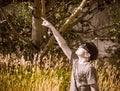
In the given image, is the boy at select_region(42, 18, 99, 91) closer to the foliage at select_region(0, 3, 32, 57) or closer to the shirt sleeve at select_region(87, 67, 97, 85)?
the shirt sleeve at select_region(87, 67, 97, 85)

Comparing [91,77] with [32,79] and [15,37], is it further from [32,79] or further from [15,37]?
[15,37]

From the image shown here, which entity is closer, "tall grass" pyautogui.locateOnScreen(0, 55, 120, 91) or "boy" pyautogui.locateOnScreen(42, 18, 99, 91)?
"boy" pyautogui.locateOnScreen(42, 18, 99, 91)

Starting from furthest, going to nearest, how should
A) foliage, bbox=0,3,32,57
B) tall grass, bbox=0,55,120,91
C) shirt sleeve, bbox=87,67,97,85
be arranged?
foliage, bbox=0,3,32,57 → tall grass, bbox=0,55,120,91 → shirt sleeve, bbox=87,67,97,85

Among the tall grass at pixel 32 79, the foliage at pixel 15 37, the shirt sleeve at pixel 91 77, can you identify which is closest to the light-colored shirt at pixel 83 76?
the shirt sleeve at pixel 91 77

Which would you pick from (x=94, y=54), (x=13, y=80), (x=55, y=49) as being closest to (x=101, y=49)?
(x=55, y=49)

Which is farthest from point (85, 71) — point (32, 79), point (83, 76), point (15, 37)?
point (15, 37)

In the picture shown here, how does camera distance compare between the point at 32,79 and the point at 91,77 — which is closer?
the point at 91,77

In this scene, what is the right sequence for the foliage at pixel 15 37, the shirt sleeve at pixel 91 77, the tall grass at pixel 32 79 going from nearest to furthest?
1. the shirt sleeve at pixel 91 77
2. the tall grass at pixel 32 79
3. the foliage at pixel 15 37

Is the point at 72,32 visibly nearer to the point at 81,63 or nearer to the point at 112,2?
the point at 112,2

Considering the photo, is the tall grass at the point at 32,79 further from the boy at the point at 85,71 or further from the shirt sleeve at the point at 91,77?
the shirt sleeve at the point at 91,77

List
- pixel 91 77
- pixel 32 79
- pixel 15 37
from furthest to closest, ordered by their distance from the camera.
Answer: pixel 15 37 → pixel 32 79 → pixel 91 77

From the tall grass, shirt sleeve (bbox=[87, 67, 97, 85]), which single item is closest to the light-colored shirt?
shirt sleeve (bbox=[87, 67, 97, 85])

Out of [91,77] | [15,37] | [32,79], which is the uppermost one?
[15,37]

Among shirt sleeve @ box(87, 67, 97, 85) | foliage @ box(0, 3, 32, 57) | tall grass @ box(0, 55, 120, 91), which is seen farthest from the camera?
foliage @ box(0, 3, 32, 57)
